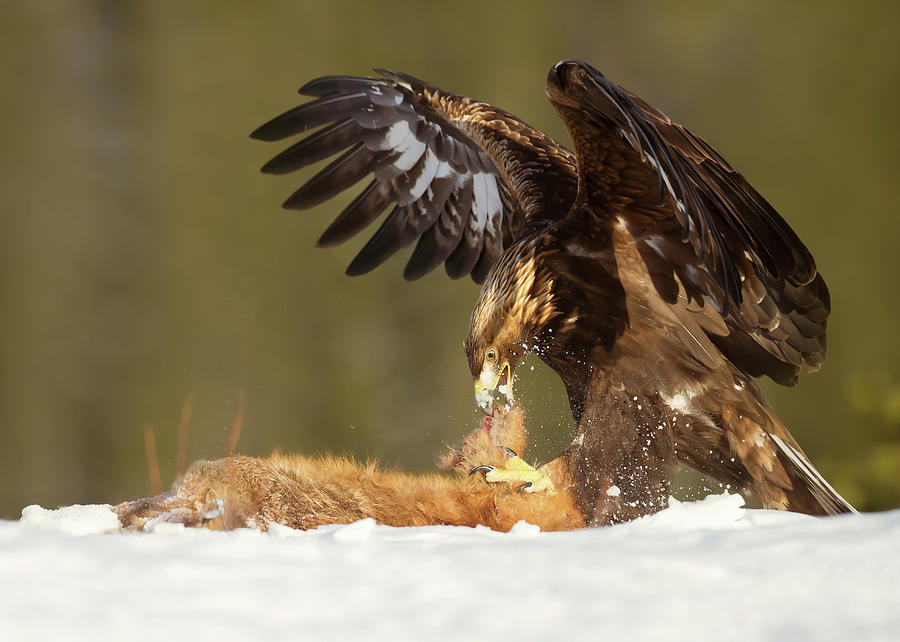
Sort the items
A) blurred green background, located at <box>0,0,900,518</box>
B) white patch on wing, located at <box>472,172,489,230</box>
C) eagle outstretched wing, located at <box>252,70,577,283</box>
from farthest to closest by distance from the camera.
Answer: blurred green background, located at <box>0,0,900,518</box>, white patch on wing, located at <box>472,172,489,230</box>, eagle outstretched wing, located at <box>252,70,577,283</box>

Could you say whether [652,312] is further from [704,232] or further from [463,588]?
[463,588]

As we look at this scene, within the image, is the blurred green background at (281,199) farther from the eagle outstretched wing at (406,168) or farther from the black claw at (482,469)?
the black claw at (482,469)

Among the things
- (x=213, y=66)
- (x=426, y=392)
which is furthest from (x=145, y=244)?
(x=426, y=392)

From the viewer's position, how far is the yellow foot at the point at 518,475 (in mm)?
1328

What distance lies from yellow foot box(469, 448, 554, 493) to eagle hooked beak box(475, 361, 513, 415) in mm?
233

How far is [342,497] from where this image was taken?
1.20 m

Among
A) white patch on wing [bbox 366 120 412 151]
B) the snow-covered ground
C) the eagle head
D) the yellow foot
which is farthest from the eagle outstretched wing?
the snow-covered ground

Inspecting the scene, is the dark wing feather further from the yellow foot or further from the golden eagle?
the yellow foot

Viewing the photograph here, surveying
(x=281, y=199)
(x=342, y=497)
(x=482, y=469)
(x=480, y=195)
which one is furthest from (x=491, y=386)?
(x=281, y=199)

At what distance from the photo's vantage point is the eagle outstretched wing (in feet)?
7.39

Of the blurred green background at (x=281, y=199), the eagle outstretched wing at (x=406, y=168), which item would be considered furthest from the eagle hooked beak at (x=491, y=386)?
the blurred green background at (x=281, y=199)

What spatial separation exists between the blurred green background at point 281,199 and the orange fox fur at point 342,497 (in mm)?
2649

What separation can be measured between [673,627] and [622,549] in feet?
0.35

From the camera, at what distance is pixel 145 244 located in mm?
4305
